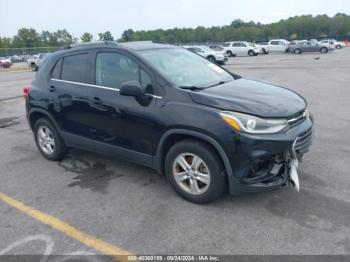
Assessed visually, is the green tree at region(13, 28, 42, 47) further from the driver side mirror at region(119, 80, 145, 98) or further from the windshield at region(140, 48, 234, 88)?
the driver side mirror at region(119, 80, 145, 98)

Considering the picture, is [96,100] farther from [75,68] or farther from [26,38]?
[26,38]

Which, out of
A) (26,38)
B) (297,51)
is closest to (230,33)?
(26,38)

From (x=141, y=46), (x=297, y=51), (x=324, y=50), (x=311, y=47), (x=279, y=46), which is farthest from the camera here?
(x=279, y=46)

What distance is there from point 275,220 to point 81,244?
1.96 meters

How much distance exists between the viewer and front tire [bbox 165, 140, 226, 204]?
11.4 ft

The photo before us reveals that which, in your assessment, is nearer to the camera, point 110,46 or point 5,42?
point 110,46

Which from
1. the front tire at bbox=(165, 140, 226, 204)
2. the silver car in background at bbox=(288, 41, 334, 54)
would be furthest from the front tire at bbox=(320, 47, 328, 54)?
the front tire at bbox=(165, 140, 226, 204)

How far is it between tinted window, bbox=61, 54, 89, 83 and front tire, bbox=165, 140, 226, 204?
69.7 inches

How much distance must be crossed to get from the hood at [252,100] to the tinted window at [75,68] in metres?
1.80

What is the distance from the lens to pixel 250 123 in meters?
3.26

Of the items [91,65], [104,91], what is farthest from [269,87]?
[91,65]

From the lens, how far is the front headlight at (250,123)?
3262mm

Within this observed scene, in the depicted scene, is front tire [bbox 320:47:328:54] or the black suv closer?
the black suv

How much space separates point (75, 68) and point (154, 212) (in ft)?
7.86
